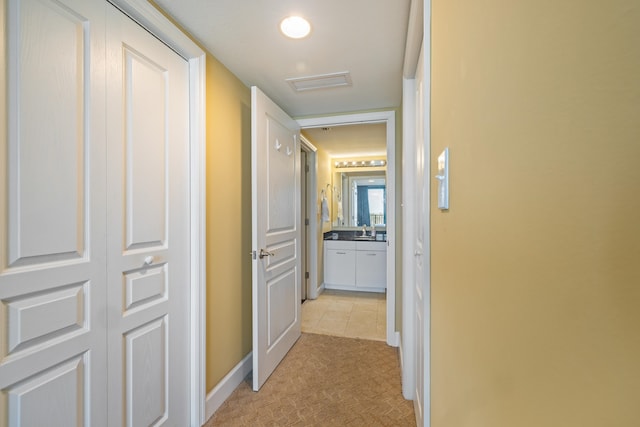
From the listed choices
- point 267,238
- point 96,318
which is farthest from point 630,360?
point 267,238

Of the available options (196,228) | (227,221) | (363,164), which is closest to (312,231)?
(363,164)

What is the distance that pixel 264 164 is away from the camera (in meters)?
1.92

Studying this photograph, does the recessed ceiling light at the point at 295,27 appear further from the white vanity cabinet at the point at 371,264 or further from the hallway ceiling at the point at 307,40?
the white vanity cabinet at the point at 371,264

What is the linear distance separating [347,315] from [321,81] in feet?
8.23

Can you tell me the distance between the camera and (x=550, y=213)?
28 cm

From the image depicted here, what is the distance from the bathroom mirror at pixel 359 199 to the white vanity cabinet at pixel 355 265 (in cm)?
74

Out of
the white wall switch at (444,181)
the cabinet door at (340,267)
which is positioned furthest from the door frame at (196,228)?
the cabinet door at (340,267)

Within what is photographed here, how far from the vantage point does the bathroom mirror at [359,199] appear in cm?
474

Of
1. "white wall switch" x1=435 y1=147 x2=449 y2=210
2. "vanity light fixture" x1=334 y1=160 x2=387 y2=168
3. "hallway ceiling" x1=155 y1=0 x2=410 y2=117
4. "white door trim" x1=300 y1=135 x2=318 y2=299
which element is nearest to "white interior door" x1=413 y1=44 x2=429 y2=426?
"white wall switch" x1=435 y1=147 x2=449 y2=210

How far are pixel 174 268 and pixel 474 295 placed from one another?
4.55 ft

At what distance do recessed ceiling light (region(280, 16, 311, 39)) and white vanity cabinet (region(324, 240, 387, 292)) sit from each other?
10.2ft

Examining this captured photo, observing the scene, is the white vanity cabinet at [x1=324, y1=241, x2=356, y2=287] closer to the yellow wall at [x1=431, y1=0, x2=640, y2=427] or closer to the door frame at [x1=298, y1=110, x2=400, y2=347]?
the door frame at [x1=298, y1=110, x2=400, y2=347]

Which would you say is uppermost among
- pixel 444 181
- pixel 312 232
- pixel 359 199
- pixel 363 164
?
pixel 363 164

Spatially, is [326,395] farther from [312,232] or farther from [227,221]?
[312,232]
